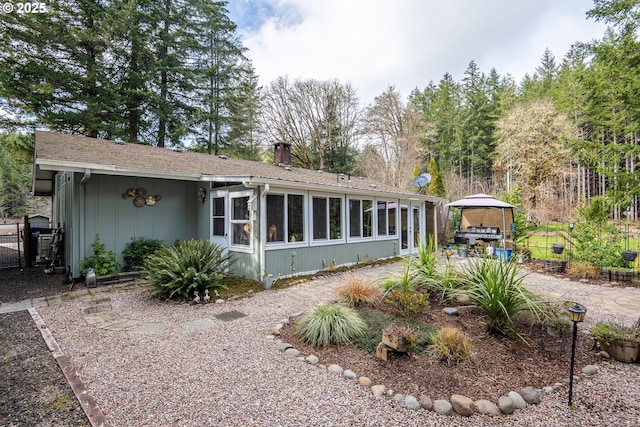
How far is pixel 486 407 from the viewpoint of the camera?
7.80ft

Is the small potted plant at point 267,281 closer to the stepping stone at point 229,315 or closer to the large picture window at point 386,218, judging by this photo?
the stepping stone at point 229,315

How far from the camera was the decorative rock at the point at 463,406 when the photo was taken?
2332 mm

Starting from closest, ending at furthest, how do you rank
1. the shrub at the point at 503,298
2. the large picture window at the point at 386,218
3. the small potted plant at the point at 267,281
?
the shrub at the point at 503,298 → the small potted plant at the point at 267,281 → the large picture window at the point at 386,218

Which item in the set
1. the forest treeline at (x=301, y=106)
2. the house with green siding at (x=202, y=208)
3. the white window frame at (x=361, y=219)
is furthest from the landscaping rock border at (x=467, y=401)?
the forest treeline at (x=301, y=106)

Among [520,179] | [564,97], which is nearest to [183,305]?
[520,179]

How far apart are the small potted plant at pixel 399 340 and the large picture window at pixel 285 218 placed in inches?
152

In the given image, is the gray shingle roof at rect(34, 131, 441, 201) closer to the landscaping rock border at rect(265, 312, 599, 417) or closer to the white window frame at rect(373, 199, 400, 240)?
the white window frame at rect(373, 199, 400, 240)

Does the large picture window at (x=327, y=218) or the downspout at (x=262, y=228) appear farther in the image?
the large picture window at (x=327, y=218)

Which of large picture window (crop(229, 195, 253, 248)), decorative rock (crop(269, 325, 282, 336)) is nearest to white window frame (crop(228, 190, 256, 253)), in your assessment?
large picture window (crop(229, 195, 253, 248))

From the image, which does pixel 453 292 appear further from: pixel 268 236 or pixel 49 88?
pixel 49 88

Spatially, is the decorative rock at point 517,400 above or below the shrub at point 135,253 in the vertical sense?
below

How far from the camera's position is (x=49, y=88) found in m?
11.9

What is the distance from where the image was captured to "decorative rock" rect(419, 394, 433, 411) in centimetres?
239
